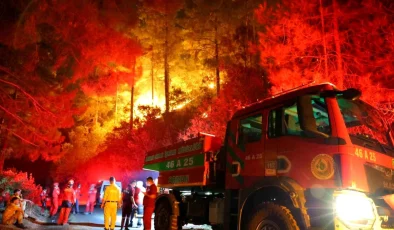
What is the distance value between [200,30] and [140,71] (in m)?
8.50

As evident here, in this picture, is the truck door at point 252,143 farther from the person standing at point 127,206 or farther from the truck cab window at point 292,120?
the person standing at point 127,206

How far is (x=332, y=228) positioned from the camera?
4.31 m

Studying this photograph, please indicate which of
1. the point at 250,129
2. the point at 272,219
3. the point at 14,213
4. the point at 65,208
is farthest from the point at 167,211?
the point at 65,208

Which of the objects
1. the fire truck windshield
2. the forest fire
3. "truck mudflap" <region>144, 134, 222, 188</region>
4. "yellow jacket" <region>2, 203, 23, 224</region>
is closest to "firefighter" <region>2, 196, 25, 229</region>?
"yellow jacket" <region>2, 203, 23, 224</region>

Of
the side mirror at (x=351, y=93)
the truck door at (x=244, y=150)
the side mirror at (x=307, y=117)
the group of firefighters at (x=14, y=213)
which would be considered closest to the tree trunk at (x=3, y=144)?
the group of firefighters at (x=14, y=213)

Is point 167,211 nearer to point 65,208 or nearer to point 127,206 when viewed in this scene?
point 127,206

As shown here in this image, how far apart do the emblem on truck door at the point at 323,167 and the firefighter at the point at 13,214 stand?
30.0ft

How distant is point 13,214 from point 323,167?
30.8 feet

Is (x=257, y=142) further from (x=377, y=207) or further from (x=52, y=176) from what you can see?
(x=52, y=176)

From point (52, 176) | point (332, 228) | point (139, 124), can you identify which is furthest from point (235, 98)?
point (52, 176)

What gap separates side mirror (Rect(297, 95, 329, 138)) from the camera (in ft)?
14.7

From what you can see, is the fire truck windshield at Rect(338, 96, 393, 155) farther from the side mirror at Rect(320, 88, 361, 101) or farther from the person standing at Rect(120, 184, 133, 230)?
the person standing at Rect(120, 184, 133, 230)

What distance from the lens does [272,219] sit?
4984 mm

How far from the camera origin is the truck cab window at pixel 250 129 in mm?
5840
